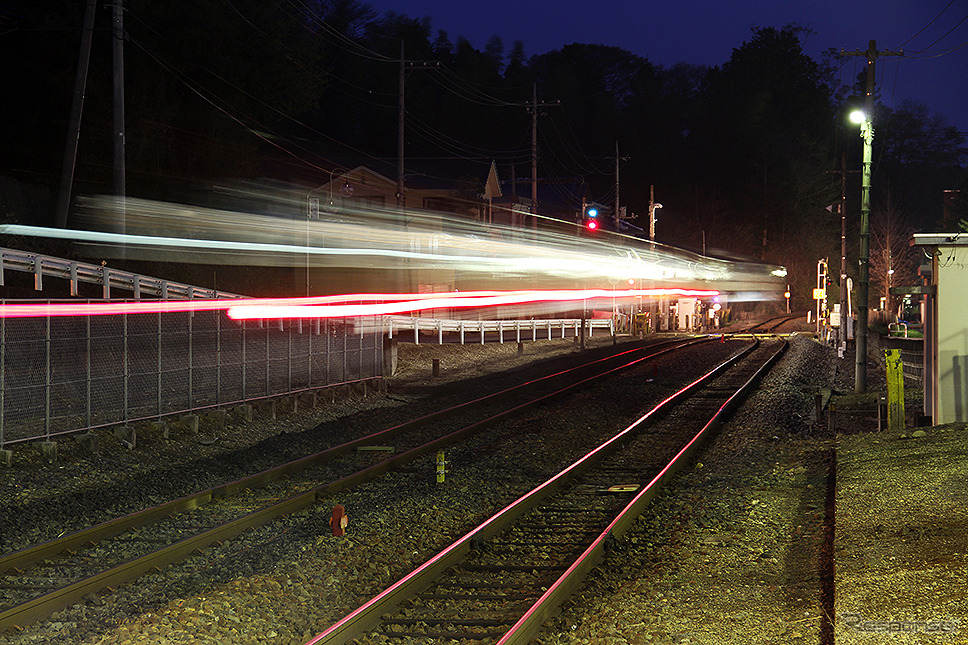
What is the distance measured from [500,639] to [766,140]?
106m

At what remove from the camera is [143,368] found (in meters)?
17.9

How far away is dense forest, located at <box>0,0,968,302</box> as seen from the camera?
33938 mm

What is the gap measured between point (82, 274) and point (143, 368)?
10125 millimetres

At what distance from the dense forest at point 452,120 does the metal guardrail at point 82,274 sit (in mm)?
6171

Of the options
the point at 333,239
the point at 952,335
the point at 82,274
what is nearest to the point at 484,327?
the point at 333,239

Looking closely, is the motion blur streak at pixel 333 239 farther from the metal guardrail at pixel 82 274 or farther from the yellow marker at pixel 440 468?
the yellow marker at pixel 440 468

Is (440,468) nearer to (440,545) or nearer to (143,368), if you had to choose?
(440,545)

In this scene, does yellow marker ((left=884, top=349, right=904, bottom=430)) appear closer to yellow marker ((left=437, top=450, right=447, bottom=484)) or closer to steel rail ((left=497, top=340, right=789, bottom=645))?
steel rail ((left=497, top=340, right=789, bottom=645))

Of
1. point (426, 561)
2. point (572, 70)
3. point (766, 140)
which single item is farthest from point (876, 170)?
point (426, 561)

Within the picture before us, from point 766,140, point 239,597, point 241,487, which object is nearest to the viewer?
point 239,597

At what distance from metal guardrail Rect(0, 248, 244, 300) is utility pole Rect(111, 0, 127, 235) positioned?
5.15ft

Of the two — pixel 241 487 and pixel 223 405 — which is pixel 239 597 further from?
pixel 223 405

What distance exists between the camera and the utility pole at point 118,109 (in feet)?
82.2

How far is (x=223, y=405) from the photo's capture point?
1820cm
